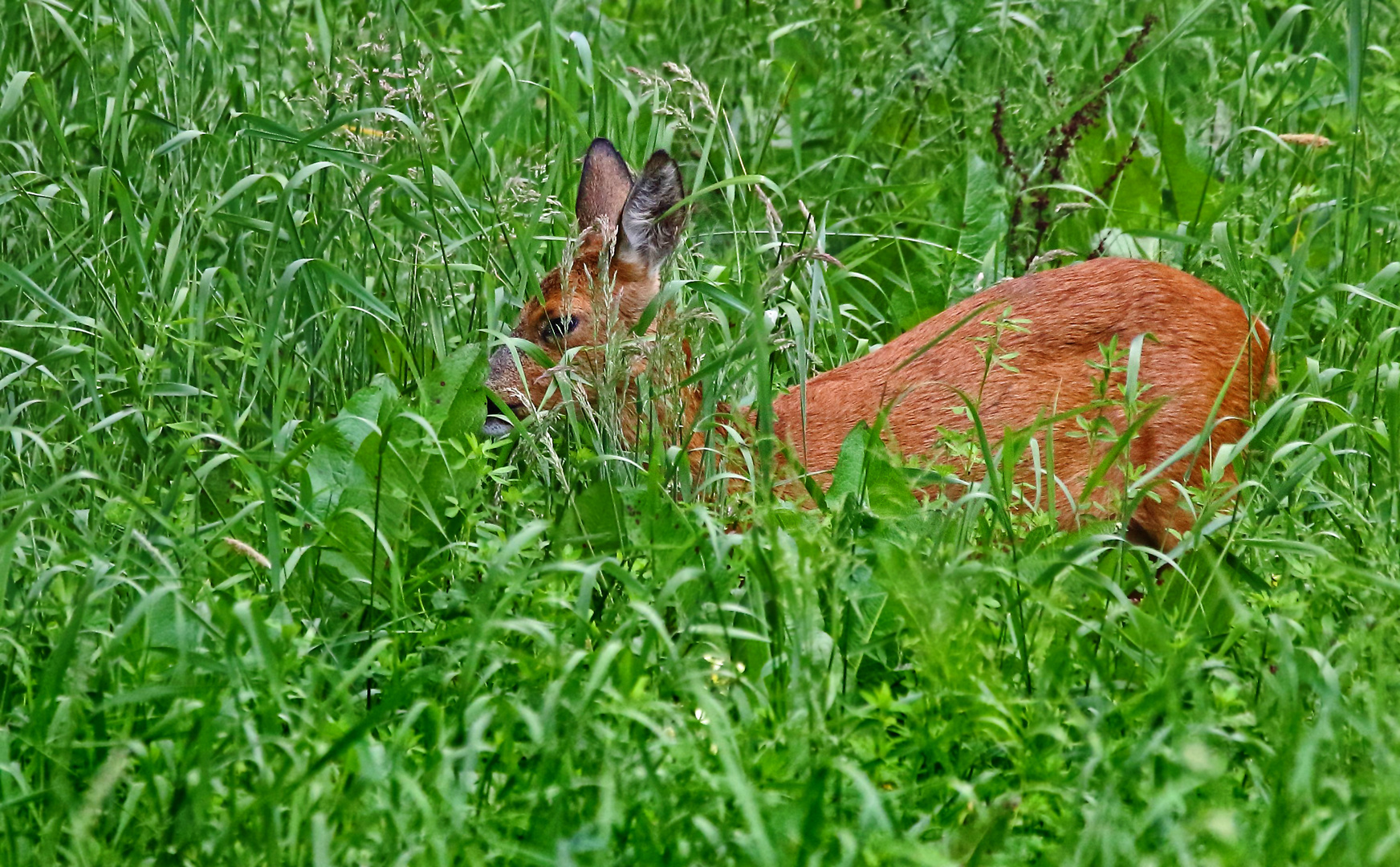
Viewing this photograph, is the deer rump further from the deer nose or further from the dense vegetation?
the deer nose

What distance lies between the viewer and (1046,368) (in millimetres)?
4453

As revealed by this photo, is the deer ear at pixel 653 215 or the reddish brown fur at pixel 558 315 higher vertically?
the deer ear at pixel 653 215

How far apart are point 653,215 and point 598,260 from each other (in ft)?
0.94

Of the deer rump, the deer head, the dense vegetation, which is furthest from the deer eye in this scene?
the deer rump

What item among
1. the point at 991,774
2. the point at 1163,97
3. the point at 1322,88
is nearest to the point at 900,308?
the point at 1163,97

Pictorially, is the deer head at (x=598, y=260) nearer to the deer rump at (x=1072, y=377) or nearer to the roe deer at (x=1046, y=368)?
the roe deer at (x=1046, y=368)

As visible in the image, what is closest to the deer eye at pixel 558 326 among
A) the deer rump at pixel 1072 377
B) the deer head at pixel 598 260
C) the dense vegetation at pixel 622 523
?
the deer head at pixel 598 260

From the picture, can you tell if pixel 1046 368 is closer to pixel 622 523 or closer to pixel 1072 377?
pixel 1072 377

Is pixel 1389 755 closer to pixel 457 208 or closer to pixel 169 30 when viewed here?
pixel 457 208

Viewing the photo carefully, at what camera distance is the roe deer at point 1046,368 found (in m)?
4.29

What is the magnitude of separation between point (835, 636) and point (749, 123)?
3.20 m

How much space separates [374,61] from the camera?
4.74 m

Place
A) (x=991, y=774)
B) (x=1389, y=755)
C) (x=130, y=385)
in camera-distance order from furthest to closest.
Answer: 1. (x=130, y=385)
2. (x=991, y=774)
3. (x=1389, y=755)

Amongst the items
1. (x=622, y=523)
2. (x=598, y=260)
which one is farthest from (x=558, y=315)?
(x=622, y=523)
